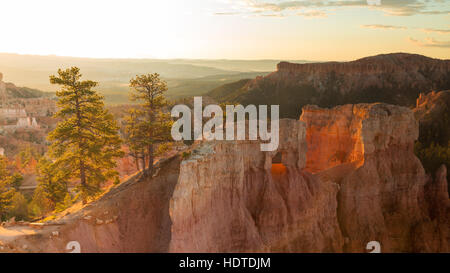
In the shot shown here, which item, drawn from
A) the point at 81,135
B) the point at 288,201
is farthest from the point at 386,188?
the point at 81,135

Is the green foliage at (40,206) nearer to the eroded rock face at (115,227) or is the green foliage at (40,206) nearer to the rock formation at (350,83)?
the eroded rock face at (115,227)

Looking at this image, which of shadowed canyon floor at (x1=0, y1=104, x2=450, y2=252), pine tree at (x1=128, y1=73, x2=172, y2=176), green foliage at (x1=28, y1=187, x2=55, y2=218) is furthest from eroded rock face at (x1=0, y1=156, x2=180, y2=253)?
green foliage at (x1=28, y1=187, x2=55, y2=218)

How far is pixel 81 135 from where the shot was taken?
23.8 meters

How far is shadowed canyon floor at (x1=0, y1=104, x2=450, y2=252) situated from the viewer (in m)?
16.4

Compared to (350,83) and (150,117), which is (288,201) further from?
(350,83)

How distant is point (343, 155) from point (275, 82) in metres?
84.9

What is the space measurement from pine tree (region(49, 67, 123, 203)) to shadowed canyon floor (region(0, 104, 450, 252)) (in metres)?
2.18

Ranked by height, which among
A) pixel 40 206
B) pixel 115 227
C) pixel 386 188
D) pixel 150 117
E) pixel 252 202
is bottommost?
pixel 40 206

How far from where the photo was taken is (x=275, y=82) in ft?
357

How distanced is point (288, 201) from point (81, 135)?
1477 centimetres

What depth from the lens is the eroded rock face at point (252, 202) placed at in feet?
50.9

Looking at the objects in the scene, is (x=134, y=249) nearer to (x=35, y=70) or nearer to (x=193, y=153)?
(x=193, y=153)

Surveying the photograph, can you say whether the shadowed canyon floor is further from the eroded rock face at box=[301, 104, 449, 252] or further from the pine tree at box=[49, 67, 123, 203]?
the pine tree at box=[49, 67, 123, 203]

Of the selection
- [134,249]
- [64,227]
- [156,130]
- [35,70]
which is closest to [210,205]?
[134,249]
